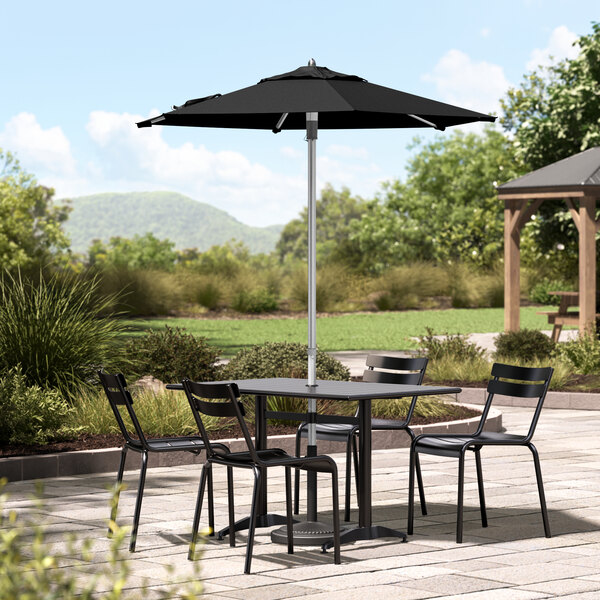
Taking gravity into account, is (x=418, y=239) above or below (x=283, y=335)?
above

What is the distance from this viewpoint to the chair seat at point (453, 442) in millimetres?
6660

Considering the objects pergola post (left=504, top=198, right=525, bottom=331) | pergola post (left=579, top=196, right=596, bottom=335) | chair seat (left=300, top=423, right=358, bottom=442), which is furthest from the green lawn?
chair seat (left=300, top=423, right=358, bottom=442)

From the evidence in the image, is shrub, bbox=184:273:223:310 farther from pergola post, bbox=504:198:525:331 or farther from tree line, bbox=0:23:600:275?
pergola post, bbox=504:198:525:331

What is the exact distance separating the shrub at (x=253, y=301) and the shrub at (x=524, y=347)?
1822cm

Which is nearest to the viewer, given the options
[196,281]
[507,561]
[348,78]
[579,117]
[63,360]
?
[507,561]

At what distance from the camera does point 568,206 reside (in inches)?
687

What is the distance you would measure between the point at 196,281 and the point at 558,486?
83.9ft

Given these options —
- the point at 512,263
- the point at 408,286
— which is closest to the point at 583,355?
the point at 512,263

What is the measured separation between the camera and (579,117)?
23594 mm

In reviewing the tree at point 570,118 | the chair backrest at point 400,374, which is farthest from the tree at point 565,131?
the chair backrest at point 400,374

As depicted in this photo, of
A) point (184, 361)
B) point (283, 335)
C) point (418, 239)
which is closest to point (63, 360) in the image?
point (184, 361)

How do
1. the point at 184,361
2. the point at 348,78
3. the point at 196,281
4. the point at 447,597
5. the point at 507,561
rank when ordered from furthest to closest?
the point at 196,281 < the point at 184,361 < the point at 348,78 < the point at 507,561 < the point at 447,597

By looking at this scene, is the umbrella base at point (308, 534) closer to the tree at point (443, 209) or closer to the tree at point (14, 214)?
the tree at point (14, 214)

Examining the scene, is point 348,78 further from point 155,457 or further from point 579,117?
point 579,117
